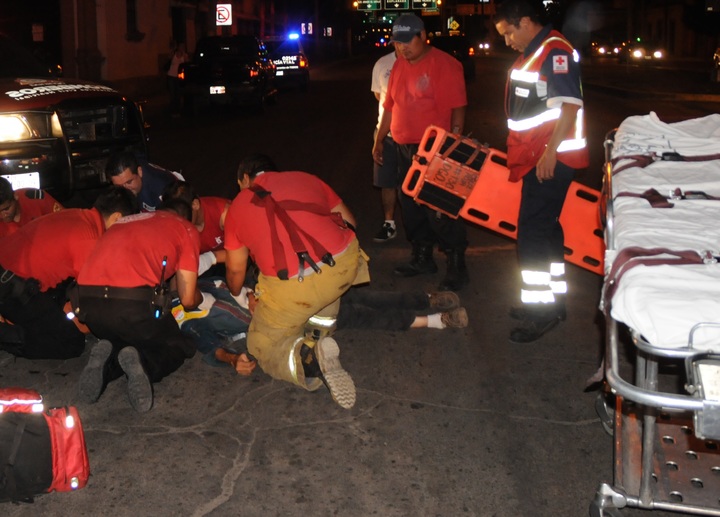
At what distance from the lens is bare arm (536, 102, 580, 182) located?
5328 mm

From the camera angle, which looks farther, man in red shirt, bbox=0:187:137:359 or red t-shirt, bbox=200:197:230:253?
red t-shirt, bbox=200:197:230:253

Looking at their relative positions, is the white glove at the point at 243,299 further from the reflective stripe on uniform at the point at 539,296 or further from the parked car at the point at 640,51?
the parked car at the point at 640,51

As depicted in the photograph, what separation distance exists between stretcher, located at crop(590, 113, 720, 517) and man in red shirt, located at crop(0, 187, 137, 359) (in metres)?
2.96

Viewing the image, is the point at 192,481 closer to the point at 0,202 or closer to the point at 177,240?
the point at 177,240

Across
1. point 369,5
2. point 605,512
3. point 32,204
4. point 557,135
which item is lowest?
point 605,512

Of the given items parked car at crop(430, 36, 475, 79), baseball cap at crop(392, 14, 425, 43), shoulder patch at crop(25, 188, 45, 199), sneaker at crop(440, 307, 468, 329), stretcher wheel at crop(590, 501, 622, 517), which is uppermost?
parked car at crop(430, 36, 475, 79)

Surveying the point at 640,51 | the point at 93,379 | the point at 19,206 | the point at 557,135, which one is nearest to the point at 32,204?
the point at 19,206

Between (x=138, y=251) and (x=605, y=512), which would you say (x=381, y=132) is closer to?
(x=138, y=251)

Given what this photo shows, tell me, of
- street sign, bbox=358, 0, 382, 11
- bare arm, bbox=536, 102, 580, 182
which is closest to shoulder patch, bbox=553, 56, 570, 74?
bare arm, bbox=536, 102, 580, 182

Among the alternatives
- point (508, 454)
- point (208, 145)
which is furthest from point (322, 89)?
point (508, 454)

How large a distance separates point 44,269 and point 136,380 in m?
1.06

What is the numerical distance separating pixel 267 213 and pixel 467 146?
6.69 feet

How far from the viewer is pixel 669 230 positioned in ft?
10.7

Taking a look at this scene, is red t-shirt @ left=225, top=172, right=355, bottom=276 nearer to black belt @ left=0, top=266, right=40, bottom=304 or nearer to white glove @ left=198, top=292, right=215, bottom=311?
white glove @ left=198, top=292, right=215, bottom=311
